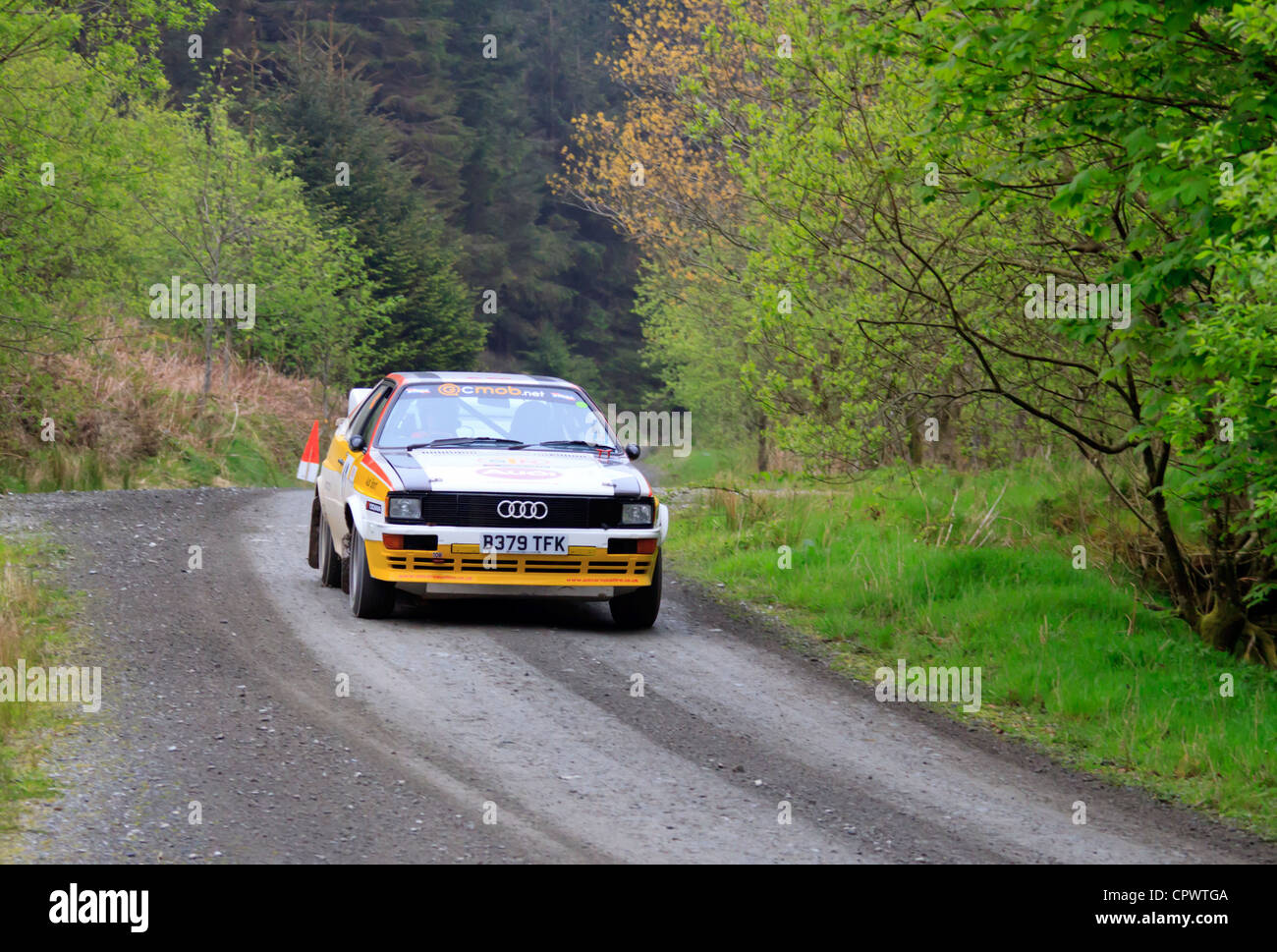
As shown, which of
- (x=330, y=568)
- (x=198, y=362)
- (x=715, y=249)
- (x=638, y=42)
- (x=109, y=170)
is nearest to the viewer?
(x=330, y=568)

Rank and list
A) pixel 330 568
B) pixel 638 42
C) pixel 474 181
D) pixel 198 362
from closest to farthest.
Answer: pixel 330 568, pixel 638 42, pixel 198 362, pixel 474 181

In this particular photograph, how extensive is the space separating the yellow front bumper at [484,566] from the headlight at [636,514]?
28 cm

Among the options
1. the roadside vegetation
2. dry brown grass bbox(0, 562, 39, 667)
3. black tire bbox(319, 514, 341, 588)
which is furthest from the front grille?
the roadside vegetation

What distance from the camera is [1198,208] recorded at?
24.9ft

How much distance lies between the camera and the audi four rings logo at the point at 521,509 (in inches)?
373

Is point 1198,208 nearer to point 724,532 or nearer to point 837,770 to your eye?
point 837,770

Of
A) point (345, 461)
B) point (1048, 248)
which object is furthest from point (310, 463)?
point (1048, 248)

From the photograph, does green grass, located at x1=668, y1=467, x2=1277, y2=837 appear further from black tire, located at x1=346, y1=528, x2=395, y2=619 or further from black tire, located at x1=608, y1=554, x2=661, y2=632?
black tire, located at x1=346, y1=528, x2=395, y2=619

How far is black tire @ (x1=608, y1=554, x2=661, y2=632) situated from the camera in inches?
400

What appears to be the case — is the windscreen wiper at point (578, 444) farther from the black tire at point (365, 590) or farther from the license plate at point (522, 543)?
the black tire at point (365, 590)

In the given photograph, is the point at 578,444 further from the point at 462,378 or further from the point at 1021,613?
the point at 1021,613

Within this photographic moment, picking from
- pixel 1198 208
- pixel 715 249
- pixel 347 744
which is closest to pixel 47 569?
pixel 347 744
